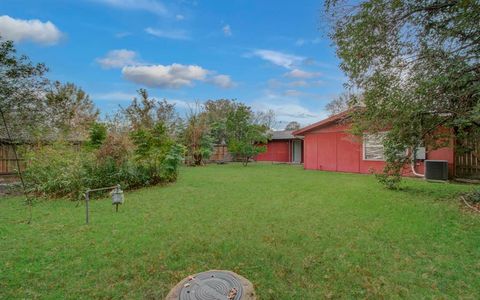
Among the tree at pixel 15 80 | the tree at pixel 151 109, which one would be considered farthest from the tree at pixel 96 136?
the tree at pixel 151 109

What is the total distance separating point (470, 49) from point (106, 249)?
7352mm

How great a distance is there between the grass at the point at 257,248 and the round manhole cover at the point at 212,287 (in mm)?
420

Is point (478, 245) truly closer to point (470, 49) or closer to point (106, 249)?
point (470, 49)

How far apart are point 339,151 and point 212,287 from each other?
12.6 meters

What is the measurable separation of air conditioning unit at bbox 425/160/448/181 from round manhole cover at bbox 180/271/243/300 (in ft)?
33.8

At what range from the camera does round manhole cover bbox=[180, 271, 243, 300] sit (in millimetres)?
2111

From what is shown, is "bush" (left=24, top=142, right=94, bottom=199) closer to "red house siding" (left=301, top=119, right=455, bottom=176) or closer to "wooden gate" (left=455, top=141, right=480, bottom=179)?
"red house siding" (left=301, top=119, right=455, bottom=176)

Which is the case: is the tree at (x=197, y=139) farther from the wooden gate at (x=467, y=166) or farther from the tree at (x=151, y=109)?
the wooden gate at (x=467, y=166)

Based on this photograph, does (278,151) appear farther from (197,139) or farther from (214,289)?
(214,289)

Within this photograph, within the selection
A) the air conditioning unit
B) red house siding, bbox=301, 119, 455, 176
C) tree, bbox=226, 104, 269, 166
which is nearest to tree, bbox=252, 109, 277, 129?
tree, bbox=226, 104, 269, 166

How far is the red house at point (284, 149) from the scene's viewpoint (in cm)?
2128

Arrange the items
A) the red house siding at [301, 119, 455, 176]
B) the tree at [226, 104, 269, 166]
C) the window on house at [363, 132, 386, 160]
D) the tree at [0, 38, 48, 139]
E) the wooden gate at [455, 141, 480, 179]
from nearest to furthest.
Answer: the tree at [0, 38, 48, 139]
the wooden gate at [455, 141, 480, 179]
the window on house at [363, 132, 386, 160]
the red house siding at [301, 119, 455, 176]
the tree at [226, 104, 269, 166]

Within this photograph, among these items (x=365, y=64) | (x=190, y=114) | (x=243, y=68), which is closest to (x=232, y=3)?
(x=365, y=64)

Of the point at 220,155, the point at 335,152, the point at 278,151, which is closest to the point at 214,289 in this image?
the point at 335,152
